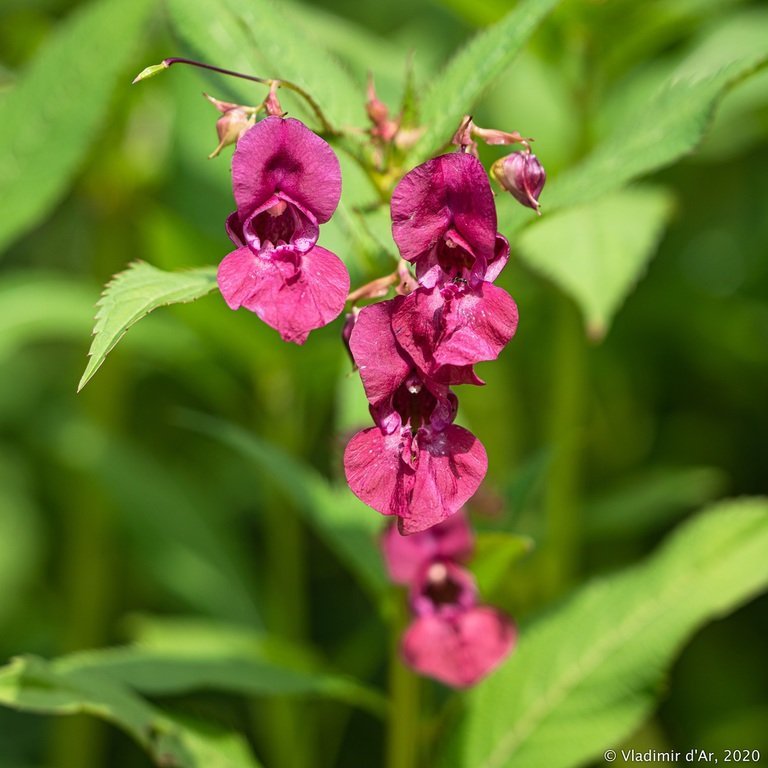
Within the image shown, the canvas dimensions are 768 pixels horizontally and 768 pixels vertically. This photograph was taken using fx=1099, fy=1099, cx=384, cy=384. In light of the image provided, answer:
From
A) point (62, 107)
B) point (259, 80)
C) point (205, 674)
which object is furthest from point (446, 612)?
point (62, 107)

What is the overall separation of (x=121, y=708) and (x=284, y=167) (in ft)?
2.12

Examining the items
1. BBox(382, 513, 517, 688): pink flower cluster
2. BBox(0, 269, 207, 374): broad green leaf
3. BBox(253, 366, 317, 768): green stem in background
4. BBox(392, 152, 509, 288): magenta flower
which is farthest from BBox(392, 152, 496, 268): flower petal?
BBox(0, 269, 207, 374): broad green leaf

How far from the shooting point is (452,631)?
1.27 metres

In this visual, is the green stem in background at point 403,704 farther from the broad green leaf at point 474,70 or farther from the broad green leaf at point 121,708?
the broad green leaf at point 474,70

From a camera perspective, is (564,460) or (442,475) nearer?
(442,475)

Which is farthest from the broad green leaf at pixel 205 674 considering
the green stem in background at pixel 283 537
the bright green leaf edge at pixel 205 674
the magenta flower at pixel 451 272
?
the magenta flower at pixel 451 272

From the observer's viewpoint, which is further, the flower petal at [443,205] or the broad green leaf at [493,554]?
the broad green leaf at [493,554]

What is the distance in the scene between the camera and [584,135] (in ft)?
6.28

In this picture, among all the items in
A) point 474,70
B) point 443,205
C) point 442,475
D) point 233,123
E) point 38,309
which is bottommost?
point 442,475

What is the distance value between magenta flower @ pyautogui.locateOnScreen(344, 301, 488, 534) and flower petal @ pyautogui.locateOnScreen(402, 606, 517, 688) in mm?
398

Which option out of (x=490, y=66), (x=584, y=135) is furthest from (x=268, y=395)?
(x=490, y=66)

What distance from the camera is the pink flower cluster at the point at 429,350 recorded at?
90 cm

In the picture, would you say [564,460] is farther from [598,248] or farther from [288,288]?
[288,288]

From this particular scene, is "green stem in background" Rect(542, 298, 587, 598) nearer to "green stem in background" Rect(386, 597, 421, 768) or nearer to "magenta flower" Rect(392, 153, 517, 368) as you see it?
"green stem in background" Rect(386, 597, 421, 768)
